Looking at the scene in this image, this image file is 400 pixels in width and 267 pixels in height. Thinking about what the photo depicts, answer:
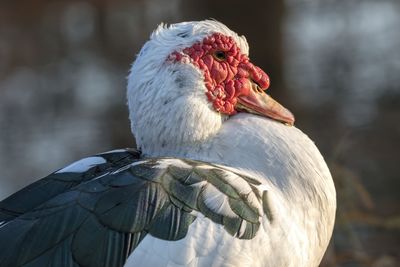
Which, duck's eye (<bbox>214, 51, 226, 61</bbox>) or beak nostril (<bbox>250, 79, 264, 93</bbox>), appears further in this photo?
beak nostril (<bbox>250, 79, 264, 93</bbox>)

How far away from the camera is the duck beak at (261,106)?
4.33m

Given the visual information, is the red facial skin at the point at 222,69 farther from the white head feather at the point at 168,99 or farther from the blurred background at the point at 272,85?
the blurred background at the point at 272,85

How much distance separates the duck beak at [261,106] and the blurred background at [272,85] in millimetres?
1702

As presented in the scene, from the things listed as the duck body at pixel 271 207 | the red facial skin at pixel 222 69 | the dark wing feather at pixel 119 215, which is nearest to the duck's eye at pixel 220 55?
the red facial skin at pixel 222 69

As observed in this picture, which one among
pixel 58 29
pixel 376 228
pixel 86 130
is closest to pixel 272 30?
pixel 58 29

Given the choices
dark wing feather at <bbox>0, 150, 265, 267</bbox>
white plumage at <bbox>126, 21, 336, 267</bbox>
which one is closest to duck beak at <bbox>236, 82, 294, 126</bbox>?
white plumage at <bbox>126, 21, 336, 267</bbox>

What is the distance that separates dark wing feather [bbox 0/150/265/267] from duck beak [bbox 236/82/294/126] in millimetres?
468

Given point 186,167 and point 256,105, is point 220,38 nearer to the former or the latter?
point 256,105

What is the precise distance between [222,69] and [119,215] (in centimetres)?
86

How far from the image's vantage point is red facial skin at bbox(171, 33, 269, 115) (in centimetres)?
415

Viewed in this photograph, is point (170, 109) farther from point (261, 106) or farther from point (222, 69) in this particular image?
point (261, 106)

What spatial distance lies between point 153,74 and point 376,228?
10.6 feet

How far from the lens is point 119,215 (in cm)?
368

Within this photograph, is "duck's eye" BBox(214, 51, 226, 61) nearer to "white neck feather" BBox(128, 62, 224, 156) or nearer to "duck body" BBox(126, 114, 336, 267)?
"white neck feather" BBox(128, 62, 224, 156)
